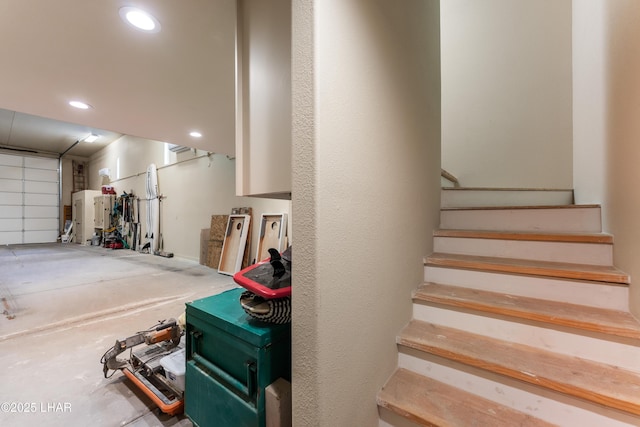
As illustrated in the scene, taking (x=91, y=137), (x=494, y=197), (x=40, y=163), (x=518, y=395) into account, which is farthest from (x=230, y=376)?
(x=40, y=163)

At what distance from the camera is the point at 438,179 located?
7.02 ft

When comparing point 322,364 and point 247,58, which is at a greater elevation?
point 247,58

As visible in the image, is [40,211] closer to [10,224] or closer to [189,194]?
[10,224]

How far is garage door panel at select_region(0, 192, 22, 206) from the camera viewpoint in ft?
33.3

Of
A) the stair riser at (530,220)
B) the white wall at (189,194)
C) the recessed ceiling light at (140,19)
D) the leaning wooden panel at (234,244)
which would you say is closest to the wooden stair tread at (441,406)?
the stair riser at (530,220)

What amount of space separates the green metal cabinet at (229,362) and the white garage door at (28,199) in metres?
15.1

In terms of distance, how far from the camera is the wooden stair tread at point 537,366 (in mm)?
949

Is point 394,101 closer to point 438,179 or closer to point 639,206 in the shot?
point 438,179

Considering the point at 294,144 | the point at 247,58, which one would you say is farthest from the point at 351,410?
the point at 247,58

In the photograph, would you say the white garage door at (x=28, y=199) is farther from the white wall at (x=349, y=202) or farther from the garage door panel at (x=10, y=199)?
the white wall at (x=349, y=202)

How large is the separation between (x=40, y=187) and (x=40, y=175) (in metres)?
0.54

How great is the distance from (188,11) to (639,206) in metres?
2.71

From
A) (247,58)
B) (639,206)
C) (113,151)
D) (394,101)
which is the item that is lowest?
(639,206)

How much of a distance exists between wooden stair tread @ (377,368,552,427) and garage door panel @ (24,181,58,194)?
1632 cm
